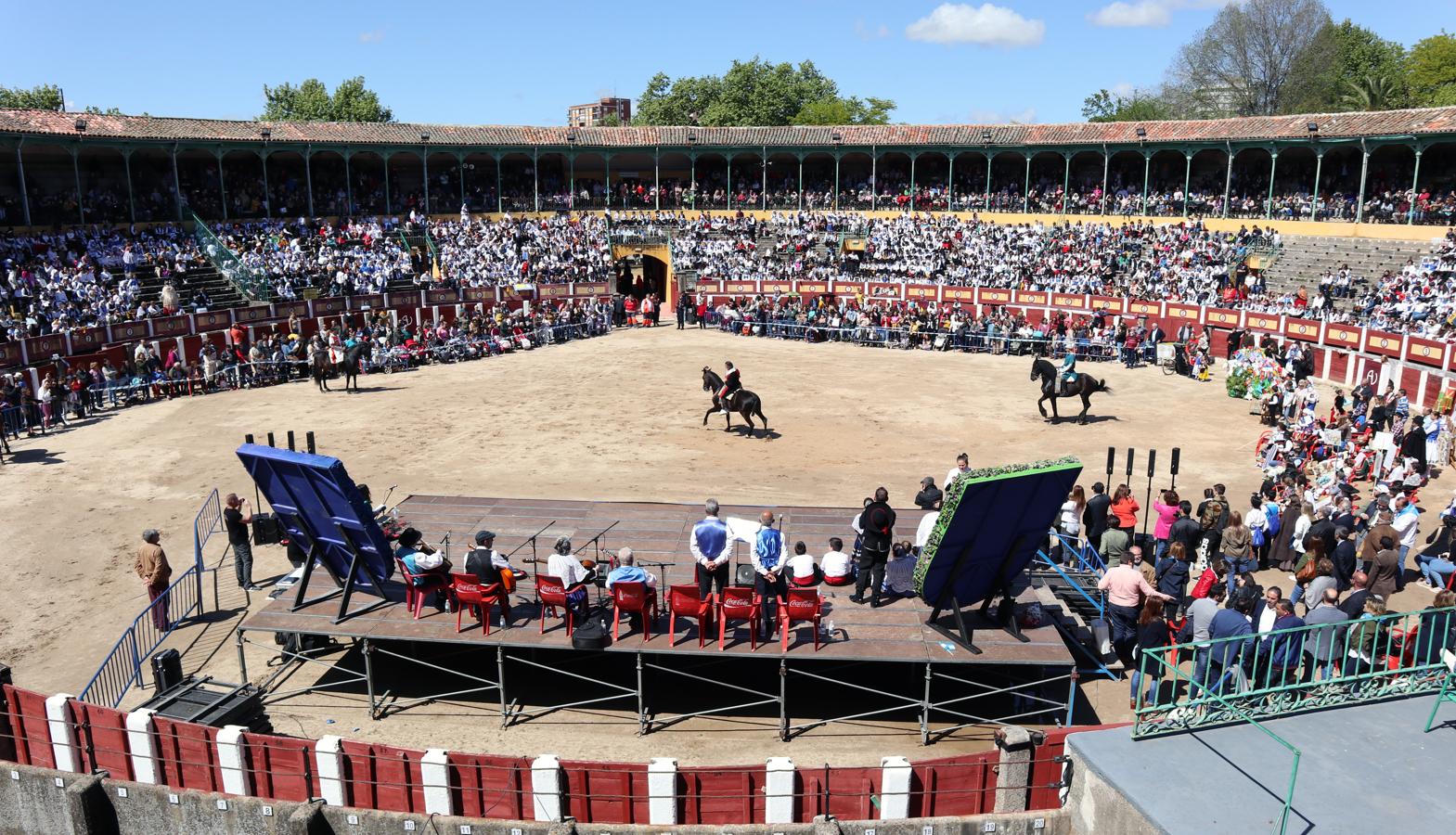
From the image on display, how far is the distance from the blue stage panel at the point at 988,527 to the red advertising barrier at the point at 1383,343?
24556 millimetres

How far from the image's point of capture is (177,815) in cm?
995

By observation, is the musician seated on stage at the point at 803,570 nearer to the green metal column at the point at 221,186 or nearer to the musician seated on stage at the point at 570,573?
the musician seated on stage at the point at 570,573

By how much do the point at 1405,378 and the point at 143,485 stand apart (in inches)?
1209

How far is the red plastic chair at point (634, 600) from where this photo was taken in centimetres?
1148

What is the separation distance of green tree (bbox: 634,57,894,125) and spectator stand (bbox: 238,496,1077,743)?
85060 millimetres

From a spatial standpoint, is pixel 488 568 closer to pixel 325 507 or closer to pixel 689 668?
pixel 325 507

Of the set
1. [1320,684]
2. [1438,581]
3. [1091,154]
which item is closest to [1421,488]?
[1438,581]

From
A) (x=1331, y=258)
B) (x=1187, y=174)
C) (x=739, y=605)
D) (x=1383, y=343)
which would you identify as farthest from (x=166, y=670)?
(x=1187, y=174)

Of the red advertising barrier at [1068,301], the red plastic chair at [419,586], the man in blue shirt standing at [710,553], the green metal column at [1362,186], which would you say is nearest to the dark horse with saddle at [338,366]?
the red plastic chair at [419,586]

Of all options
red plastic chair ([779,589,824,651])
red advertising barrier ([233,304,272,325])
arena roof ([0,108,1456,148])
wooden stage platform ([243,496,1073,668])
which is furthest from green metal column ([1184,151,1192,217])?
red plastic chair ([779,589,824,651])

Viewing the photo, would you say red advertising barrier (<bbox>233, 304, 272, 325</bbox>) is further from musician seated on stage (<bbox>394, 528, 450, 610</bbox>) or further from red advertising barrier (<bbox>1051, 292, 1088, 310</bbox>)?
red advertising barrier (<bbox>1051, 292, 1088, 310</bbox>)

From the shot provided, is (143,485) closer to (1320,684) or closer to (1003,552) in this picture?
(1003,552)

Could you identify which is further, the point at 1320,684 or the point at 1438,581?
the point at 1438,581

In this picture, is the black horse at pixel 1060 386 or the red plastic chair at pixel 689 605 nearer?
the red plastic chair at pixel 689 605
